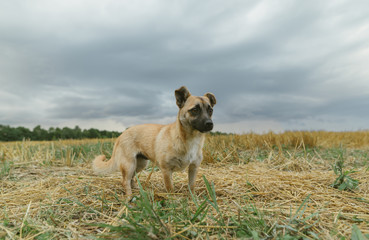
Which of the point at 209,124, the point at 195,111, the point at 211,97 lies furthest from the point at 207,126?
the point at 211,97

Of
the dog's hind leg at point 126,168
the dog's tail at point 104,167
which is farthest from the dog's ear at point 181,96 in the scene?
the dog's tail at point 104,167

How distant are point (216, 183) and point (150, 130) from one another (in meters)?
1.55

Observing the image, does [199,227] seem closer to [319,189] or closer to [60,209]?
[60,209]

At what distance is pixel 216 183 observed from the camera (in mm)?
4156

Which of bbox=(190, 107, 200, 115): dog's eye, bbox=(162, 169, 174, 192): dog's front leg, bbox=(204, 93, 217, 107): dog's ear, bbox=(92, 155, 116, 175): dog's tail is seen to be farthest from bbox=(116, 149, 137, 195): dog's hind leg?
bbox=(204, 93, 217, 107): dog's ear

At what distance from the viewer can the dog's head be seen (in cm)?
358

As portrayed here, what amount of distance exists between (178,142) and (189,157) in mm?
296

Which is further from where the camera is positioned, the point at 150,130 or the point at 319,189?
the point at 150,130

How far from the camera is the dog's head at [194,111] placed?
3576mm

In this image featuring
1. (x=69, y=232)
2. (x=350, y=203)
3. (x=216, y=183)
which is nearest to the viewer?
(x=69, y=232)

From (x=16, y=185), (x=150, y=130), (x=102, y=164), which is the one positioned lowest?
(x=16, y=185)

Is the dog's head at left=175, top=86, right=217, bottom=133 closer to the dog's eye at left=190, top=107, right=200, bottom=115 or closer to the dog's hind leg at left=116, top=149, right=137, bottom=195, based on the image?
the dog's eye at left=190, top=107, right=200, bottom=115

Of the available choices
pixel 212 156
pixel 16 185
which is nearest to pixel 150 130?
pixel 212 156

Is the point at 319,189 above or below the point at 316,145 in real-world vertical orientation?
below
